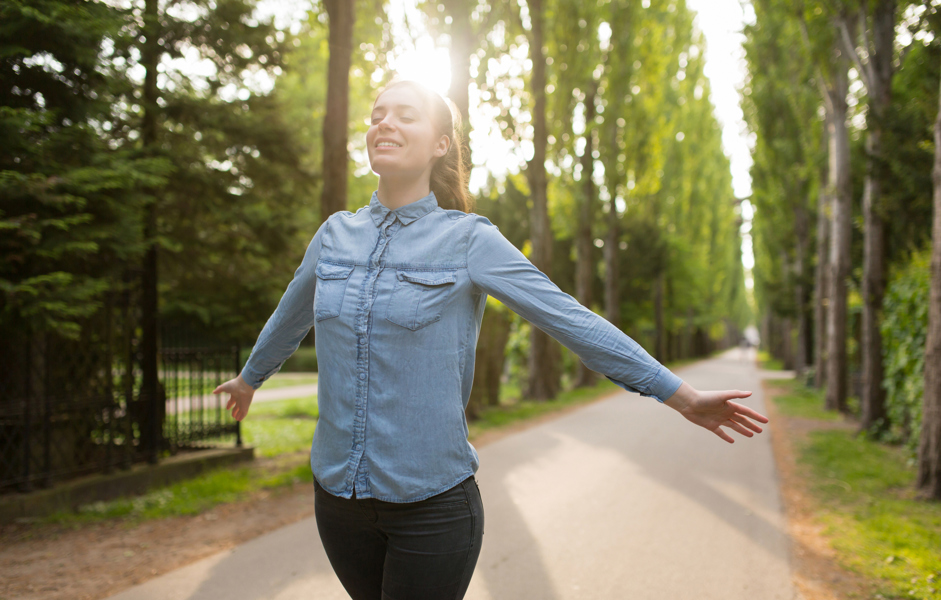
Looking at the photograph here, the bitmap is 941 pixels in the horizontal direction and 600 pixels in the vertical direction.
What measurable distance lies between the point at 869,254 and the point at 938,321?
4.96 metres

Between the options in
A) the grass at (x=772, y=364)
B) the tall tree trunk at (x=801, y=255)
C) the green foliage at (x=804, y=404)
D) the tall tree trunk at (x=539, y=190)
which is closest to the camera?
the green foliage at (x=804, y=404)

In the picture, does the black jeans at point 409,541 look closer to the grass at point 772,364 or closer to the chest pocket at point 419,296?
the chest pocket at point 419,296

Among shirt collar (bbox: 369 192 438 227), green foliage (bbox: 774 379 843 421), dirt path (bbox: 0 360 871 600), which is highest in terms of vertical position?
shirt collar (bbox: 369 192 438 227)

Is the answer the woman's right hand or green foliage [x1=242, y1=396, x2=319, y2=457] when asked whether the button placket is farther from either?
green foliage [x1=242, y1=396, x2=319, y2=457]

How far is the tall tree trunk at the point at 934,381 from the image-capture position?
6430 mm

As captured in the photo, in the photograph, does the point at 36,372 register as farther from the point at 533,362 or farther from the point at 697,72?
the point at 697,72

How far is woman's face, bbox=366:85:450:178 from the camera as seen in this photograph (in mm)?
1753

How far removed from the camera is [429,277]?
166 cm

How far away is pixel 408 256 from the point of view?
1.70 m

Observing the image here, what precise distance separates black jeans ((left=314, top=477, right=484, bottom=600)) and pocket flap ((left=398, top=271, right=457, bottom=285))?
0.53 m

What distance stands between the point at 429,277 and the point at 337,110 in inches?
271

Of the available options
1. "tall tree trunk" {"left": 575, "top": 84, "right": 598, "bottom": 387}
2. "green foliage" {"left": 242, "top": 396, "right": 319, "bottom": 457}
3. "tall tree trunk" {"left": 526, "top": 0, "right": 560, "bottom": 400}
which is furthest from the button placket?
"tall tree trunk" {"left": 575, "top": 84, "right": 598, "bottom": 387}

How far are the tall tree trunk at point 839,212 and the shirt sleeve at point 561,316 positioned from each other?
13951 mm

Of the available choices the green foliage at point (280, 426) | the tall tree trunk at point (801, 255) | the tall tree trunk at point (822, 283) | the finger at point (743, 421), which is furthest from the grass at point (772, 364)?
the finger at point (743, 421)
